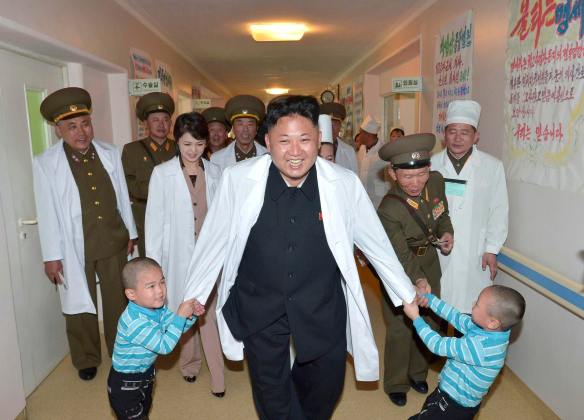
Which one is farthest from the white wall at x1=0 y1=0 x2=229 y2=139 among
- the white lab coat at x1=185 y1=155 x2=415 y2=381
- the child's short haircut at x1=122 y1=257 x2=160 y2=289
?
the white lab coat at x1=185 y1=155 x2=415 y2=381

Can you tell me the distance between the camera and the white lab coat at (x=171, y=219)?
2754 millimetres

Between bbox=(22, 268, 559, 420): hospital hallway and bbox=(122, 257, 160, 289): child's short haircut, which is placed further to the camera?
bbox=(22, 268, 559, 420): hospital hallway

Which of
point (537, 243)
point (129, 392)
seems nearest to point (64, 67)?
point (129, 392)

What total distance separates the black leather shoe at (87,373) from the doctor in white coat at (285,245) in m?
1.56

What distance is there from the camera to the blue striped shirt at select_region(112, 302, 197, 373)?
6.57 feet

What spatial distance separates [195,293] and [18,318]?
1.57 metres

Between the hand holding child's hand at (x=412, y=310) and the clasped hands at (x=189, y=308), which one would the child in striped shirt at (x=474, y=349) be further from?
the clasped hands at (x=189, y=308)

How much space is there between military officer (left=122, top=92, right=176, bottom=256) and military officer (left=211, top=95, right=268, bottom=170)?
1.56 feet

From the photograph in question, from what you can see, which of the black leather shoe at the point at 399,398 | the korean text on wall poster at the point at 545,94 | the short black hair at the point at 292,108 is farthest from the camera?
the black leather shoe at the point at 399,398

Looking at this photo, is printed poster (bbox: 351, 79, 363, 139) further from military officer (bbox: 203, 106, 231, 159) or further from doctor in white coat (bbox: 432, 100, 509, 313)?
doctor in white coat (bbox: 432, 100, 509, 313)

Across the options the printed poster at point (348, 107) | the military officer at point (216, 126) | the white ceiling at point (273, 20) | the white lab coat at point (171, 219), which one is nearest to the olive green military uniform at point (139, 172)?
Result: the white lab coat at point (171, 219)

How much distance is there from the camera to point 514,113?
307 cm

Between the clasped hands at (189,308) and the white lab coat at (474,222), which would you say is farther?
the white lab coat at (474,222)

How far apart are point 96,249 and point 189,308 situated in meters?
1.40
